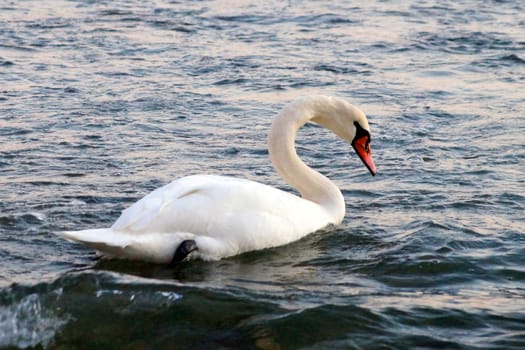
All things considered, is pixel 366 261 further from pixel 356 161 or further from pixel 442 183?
pixel 356 161

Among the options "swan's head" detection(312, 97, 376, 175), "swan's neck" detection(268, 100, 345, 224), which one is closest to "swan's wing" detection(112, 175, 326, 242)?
"swan's neck" detection(268, 100, 345, 224)

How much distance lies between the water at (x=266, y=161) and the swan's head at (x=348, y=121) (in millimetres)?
493

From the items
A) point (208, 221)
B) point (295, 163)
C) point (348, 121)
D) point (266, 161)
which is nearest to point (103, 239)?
point (208, 221)

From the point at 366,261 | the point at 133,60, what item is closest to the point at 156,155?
the point at 366,261

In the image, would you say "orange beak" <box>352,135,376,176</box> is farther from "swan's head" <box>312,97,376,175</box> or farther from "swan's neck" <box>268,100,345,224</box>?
"swan's neck" <box>268,100,345,224</box>

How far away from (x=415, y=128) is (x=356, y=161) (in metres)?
1.20

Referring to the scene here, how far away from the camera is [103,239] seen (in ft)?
24.3

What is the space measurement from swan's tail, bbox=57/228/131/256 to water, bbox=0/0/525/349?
17 cm

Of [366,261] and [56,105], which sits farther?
[56,105]

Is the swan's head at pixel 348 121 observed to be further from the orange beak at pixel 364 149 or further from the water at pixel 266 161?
the water at pixel 266 161

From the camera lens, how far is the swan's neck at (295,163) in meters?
8.81

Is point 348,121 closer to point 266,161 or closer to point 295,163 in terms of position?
point 295,163

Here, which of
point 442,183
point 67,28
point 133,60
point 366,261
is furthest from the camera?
Result: point 67,28

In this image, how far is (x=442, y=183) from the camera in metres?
9.63
